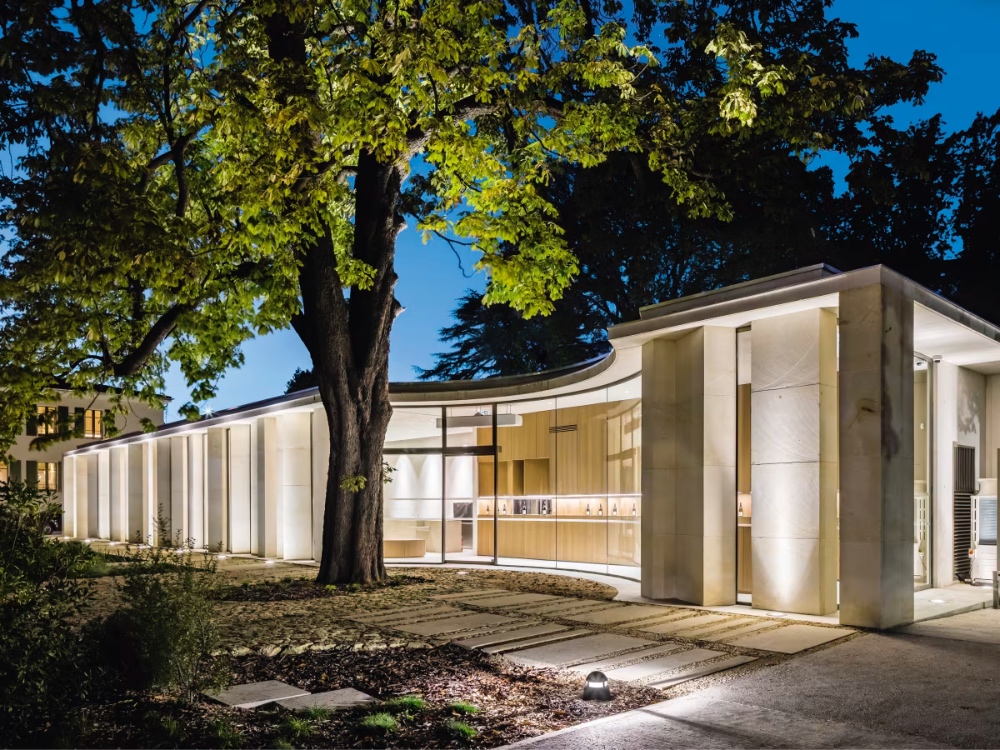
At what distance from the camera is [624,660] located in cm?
795

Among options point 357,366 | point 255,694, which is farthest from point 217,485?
point 255,694

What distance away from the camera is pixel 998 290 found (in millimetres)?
28344

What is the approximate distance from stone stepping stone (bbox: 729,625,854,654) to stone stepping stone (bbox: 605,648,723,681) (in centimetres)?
56

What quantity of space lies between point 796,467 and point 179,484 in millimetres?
20295

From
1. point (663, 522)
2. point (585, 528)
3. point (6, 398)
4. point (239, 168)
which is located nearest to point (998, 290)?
point (585, 528)

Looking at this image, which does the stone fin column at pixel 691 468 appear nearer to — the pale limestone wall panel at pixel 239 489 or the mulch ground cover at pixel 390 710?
the mulch ground cover at pixel 390 710

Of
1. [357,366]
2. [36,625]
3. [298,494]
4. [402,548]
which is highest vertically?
[357,366]

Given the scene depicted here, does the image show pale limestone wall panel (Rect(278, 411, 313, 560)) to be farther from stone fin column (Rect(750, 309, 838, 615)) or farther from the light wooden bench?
stone fin column (Rect(750, 309, 838, 615))

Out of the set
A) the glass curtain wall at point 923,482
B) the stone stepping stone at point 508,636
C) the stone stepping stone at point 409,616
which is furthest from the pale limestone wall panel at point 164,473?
the glass curtain wall at point 923,482

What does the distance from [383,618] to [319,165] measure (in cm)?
612

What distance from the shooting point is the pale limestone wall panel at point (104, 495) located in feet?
106

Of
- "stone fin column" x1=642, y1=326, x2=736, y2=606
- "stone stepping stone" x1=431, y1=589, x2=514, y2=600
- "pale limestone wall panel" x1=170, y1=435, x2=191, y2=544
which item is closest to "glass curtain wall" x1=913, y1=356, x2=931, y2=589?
"stone fin column" x1=642, y1=326, x2=736, y2=606

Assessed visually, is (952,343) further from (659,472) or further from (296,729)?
(296,729)

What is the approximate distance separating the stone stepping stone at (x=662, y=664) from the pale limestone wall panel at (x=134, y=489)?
83.6ft
